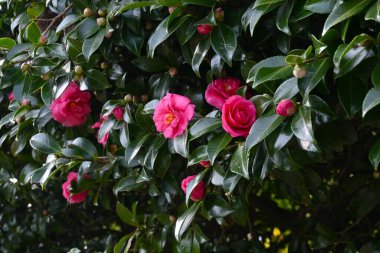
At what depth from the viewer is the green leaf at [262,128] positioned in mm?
1170

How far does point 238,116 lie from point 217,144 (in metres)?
0.10

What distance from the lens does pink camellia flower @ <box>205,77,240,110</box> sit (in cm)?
148

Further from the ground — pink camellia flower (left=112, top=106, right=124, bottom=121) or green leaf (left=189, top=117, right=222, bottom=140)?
green leaf (left=189, top=117, right=222, bottom=140)

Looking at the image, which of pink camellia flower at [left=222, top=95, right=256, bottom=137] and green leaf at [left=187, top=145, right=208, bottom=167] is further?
green leaf at [left=187, top=145, right=208, bottom=167]

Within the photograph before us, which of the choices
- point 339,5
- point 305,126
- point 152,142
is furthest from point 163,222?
point 339,5

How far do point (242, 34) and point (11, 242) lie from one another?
1.55m

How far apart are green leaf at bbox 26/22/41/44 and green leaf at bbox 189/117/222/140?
0.59 m

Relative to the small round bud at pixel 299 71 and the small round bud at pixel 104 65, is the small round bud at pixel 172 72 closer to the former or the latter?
the small round bud at pixel 104 65

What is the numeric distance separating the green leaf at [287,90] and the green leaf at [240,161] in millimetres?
136

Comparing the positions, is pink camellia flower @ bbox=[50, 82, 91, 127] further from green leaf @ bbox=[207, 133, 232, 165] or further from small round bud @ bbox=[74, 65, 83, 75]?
green leaf @ bbox=[207, 133, 232, 165]

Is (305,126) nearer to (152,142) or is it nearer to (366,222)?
(152,142)

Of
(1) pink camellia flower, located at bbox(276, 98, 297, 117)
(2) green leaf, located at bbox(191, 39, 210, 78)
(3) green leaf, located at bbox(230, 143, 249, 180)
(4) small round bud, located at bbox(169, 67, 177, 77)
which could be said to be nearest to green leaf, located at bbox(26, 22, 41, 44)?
(4) small round bud, located at bbox(169, 67, 177, 77)

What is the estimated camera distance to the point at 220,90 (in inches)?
59.0

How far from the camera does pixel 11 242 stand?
8.63 feet
